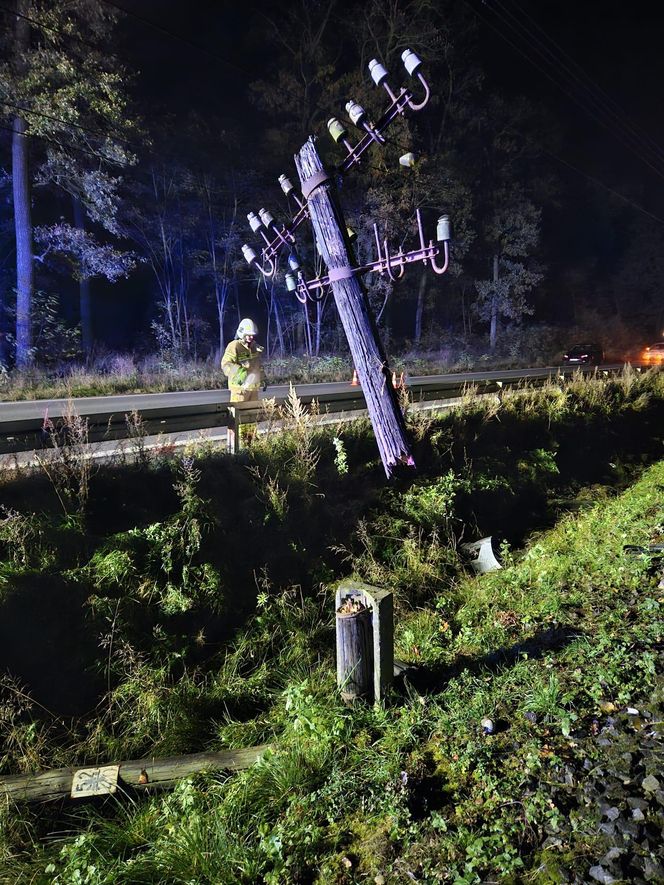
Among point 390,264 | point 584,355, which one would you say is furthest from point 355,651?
point 584,355

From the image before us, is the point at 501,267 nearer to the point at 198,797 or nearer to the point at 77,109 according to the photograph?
the point at 77,109

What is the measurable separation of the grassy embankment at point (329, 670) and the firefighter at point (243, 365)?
1195mm

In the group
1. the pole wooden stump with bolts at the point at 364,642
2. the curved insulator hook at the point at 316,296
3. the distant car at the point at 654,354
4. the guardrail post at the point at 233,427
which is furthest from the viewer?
the distant car at the point at 654,354

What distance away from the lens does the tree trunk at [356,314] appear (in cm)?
660

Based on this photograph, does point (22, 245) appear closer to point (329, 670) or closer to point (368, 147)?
point (368, 147)

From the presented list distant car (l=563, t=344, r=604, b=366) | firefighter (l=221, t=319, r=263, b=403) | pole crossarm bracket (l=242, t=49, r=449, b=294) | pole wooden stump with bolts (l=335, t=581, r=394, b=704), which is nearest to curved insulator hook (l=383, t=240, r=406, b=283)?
pole crossarm bracket (l=242, t=49, r=449, b=294)

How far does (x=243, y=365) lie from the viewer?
7.45 meters

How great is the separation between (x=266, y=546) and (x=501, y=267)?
1189 inches

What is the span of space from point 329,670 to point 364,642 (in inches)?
46.1

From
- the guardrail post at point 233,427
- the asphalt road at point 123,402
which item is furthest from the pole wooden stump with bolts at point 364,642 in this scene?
the asphalt road at point 123,402

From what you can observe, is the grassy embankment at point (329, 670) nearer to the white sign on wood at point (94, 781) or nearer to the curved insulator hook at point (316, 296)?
the white sign on wood at point (94, 781)

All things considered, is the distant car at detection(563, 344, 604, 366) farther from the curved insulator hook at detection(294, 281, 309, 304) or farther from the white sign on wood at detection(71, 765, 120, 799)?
the white sign on wood at detection(71, 765, 120, 799)

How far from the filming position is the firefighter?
7375mm

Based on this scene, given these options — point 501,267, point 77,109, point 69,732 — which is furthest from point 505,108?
point 69,732
